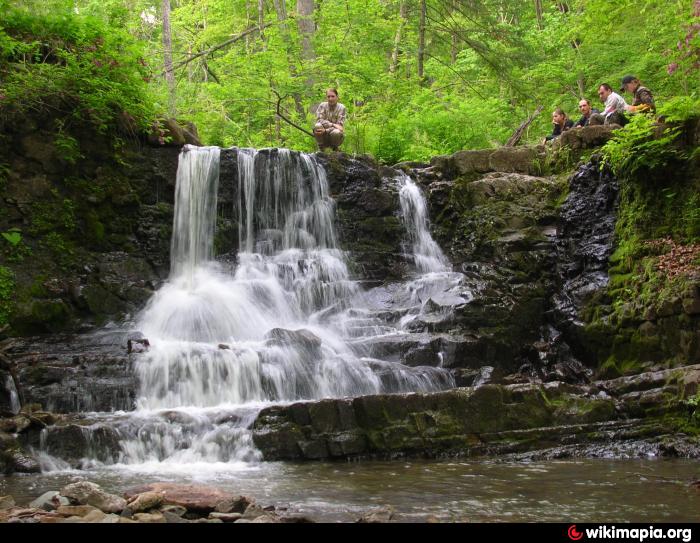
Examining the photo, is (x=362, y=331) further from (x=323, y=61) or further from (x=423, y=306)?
(x=323, y=61)

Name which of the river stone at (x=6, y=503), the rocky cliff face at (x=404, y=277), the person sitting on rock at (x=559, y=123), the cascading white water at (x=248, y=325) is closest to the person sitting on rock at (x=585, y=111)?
the person sitting on rock at (x=559, y=123)

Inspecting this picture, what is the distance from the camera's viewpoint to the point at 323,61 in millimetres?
17672

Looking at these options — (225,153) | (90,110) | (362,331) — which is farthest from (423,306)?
(90,110)

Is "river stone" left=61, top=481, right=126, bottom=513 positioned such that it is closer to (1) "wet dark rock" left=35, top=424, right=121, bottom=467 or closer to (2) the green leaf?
(1) "wet dark rock" left=35, top=424, right=121, bottom=467

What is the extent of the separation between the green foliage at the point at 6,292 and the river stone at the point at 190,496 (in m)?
5.93

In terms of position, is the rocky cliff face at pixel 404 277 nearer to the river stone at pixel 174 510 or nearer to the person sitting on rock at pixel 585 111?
the person sitting on rock at pixel 585 111

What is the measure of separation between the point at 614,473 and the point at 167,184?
31.0 ft

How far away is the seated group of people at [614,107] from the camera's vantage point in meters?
12.4

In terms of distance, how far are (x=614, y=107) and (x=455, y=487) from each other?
10.0 metres

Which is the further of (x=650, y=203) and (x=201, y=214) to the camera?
(x=201, y=214)

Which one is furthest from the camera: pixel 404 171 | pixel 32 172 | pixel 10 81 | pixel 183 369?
pixel 404 171

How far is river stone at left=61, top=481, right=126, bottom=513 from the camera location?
4387mm

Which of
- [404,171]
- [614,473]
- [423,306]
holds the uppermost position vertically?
[404,171]
